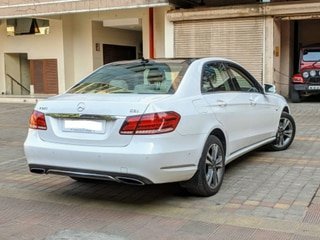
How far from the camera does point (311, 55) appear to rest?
17.2 m

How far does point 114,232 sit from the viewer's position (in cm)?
460

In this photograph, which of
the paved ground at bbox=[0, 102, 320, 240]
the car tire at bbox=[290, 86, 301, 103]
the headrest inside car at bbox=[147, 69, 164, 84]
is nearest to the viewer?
the paved ground at bbox=[0, 102, 320, 240]

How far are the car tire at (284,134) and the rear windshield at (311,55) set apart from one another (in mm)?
9332

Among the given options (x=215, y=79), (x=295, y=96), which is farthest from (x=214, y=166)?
(x=295, y=96)

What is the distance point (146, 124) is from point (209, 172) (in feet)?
3.82

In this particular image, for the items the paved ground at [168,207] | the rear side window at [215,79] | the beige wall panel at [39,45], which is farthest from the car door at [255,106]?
the beige wall panel at [39,45]

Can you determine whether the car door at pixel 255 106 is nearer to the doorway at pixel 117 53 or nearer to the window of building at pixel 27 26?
the doorway at pixel 117 53

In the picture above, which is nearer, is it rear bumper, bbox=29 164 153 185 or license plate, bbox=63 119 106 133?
rear bumper, bbox=29 164 153 185

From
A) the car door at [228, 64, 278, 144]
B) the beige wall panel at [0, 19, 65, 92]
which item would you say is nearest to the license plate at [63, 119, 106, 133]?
the car door at [228, 64, 278, 144]

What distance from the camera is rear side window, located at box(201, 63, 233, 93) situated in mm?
5898

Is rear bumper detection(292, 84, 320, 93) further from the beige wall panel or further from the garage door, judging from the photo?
the beige wall panel

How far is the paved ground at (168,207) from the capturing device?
4582mm

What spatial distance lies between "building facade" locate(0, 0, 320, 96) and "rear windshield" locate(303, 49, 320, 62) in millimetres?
998

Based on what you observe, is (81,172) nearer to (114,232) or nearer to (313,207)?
(114,232)
